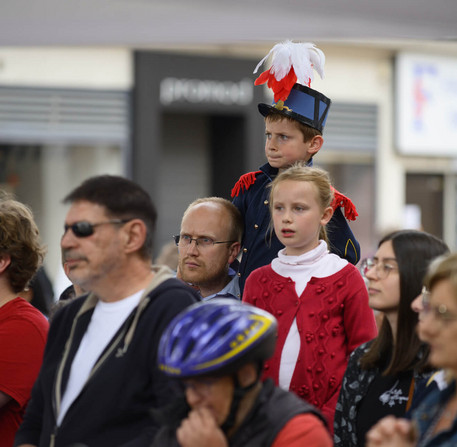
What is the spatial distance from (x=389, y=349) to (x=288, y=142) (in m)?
1.07

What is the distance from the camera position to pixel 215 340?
242 cm

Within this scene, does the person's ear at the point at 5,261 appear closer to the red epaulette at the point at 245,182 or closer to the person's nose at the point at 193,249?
the person's nose at the point at 193,249

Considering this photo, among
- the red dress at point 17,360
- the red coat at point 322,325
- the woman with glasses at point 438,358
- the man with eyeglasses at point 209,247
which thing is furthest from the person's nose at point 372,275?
the red dress at point 17,360

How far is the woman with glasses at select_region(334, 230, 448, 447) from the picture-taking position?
3.27 m

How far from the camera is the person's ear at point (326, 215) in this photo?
12.1 feet

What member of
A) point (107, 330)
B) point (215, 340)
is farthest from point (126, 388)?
point (215, 340)

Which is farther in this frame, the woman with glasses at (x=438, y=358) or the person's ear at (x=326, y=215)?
the person's ear at (x=326, y=215)

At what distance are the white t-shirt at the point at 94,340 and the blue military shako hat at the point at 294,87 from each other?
139 cm

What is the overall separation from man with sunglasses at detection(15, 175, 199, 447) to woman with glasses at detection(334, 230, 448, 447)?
77 centimetres

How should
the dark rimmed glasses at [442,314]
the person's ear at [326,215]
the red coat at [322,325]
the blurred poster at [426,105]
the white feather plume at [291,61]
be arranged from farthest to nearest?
1. the blurred poster at [426,105]
2. the white feather plume at [291,61]
3. the person's ear at [326,215]
4. the red coat at [322,325]
5. the dark rimmed glasses at [442,314]

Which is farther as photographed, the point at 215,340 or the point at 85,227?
the point at 85,227

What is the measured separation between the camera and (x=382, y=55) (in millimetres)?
14305

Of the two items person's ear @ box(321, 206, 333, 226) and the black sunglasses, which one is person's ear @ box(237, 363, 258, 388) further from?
person's ear @ box(321, 206, 333, 226)

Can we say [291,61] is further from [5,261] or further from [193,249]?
[5,261]
